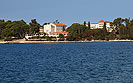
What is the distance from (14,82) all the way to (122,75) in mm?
14057

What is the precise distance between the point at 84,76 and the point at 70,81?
11.8 feet

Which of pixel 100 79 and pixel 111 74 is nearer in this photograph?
pixel 100 79

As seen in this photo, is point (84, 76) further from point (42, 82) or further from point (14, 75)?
point (14, 75)

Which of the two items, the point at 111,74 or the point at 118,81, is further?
the point at 111,74

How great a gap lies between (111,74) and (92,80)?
507cm

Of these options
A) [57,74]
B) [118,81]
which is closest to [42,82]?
[57,74]

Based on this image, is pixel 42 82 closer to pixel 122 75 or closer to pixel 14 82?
pixel 14 82

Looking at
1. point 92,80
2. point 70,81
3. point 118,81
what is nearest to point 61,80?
point 70,81

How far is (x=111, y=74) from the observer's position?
36.2 metres

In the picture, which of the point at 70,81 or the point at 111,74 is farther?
the point at 111,74

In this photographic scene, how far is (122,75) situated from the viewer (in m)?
35.2

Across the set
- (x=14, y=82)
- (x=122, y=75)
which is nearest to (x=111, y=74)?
(x=122, y=75)

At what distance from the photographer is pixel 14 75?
36.4 metres

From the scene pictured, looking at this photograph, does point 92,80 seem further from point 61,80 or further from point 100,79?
point 61,80
